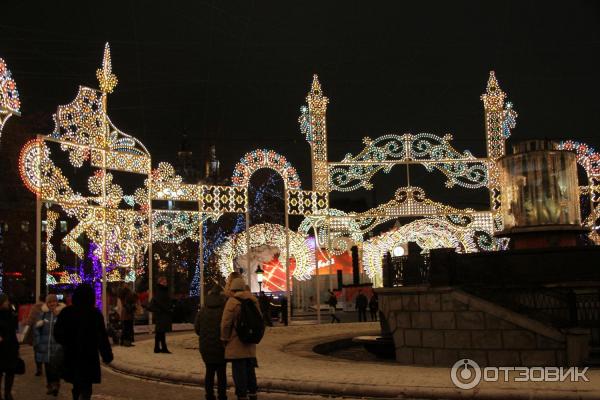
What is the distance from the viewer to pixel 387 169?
2731 cm

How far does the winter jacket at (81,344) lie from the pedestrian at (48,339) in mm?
3597

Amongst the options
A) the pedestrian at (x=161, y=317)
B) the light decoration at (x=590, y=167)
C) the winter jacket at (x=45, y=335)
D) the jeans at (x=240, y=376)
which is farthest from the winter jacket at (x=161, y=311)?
the light decoration at (x=590, y=167)

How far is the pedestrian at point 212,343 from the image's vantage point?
34.6 ft

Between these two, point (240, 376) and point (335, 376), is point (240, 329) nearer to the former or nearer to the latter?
point (240, 376)

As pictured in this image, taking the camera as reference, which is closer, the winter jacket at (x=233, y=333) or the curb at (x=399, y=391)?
the winter jacket at (x=233, y=333)

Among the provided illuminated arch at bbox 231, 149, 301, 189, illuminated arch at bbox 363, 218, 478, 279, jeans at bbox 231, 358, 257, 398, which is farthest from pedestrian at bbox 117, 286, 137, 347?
jeans at bbox 231, 358, 257, 398

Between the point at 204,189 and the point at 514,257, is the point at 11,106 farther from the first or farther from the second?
the point at 514,257

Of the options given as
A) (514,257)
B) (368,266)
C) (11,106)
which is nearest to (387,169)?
(368,266)

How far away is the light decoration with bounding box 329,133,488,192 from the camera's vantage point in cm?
2706

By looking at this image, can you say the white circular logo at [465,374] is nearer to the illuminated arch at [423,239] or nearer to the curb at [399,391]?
the curb at [399,391]

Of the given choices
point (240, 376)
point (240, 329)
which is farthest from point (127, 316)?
point (240, 329)

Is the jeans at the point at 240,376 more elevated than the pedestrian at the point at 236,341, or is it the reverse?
the pedestrian at the point at 236,341

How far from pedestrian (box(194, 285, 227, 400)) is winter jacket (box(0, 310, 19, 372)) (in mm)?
2572

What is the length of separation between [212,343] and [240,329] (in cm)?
80
